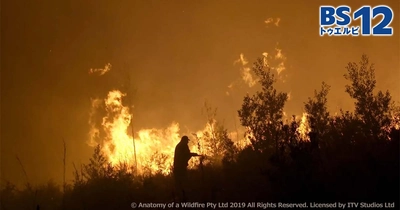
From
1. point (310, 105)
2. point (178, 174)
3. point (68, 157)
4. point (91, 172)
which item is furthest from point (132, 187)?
point (68, 157)

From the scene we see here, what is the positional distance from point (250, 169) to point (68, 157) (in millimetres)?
63961

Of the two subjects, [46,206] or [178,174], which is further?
[46,206]

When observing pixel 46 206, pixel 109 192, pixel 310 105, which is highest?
pixel 310 105

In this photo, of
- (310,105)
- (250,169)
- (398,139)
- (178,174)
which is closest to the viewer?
(398,139)

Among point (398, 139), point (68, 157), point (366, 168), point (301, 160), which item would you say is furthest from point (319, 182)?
point (68, 157)

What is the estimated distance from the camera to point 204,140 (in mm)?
21578

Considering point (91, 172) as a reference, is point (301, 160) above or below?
above

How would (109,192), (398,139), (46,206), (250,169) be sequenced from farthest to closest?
1. (46,206)
2. (109,192)
3. (250,169)
4. (398,139)

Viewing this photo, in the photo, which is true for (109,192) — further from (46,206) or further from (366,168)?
(366,168)

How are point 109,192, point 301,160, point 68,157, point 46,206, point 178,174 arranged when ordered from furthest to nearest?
point 68,157 < point 46,206 < point 109,192 < point 178,174 < point 301,160

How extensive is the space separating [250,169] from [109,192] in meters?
7.66

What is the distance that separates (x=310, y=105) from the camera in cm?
2039

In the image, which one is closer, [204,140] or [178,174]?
[178,174]

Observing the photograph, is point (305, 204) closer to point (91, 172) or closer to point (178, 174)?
point (178, 174)
